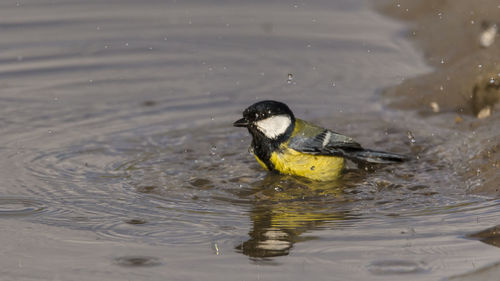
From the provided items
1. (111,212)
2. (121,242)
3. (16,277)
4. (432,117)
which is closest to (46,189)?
(111,212)

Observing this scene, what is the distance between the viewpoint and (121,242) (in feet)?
15.7

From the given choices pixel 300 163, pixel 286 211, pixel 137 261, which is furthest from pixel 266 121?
pixel 137 261

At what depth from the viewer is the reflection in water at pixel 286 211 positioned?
479 cm

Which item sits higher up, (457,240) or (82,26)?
(82,26)

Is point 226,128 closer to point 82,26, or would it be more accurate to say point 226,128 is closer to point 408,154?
point 408,154

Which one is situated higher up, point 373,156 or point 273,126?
point 273,126

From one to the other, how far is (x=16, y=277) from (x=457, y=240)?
7.95 ft

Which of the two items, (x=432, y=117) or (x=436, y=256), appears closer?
(x=436, y=256)

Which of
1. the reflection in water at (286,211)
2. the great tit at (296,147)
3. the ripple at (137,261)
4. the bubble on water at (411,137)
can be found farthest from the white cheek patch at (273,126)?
the ripple at (137,261)

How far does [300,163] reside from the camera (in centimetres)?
625

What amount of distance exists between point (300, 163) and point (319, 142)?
0.86 ft

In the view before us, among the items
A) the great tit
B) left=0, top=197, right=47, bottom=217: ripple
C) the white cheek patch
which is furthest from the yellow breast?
left=0, top=197, right=47, bottom=217: ripple

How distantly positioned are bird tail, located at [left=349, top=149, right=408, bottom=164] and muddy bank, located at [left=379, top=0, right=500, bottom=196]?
0.52m

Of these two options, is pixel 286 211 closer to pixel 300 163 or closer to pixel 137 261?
pixel 300 163
